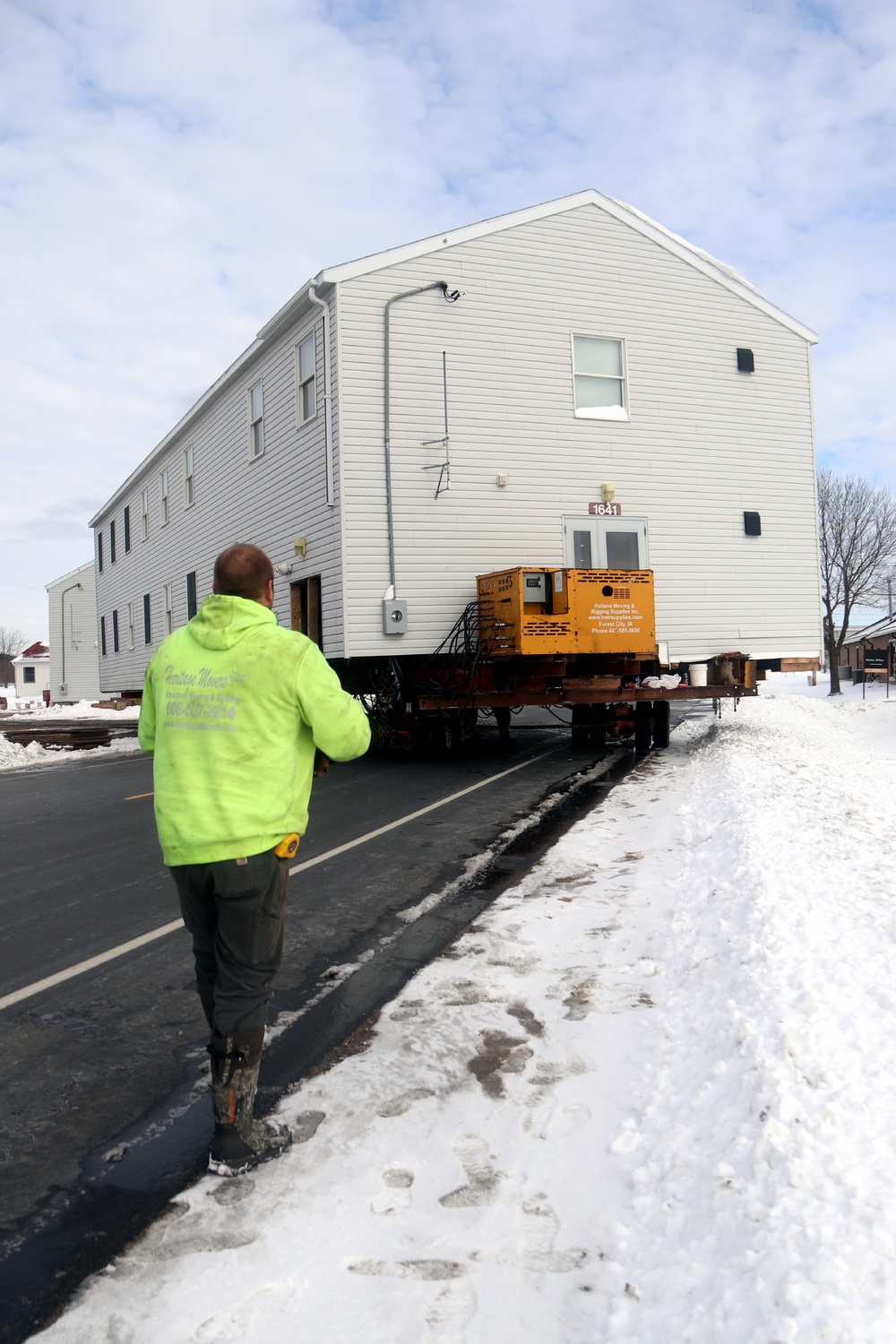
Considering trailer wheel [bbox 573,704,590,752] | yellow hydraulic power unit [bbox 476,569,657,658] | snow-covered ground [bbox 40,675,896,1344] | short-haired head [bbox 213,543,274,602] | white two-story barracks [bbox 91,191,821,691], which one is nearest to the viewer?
snow-covered ground [bbox 40,675,896,1344]

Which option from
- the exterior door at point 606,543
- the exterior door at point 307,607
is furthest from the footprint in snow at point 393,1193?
the exterior door at point 606,543

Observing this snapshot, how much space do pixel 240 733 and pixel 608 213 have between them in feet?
50.6

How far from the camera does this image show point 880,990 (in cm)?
347

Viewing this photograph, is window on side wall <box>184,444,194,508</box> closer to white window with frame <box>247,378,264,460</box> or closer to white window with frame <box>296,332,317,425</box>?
white window with frame <box>247,378,264,460</box>

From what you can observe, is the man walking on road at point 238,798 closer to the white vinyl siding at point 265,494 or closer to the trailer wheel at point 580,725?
the white vinyl siding at point 265,494

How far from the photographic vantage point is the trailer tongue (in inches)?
494

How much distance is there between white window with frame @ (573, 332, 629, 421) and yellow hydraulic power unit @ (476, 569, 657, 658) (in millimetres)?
3791

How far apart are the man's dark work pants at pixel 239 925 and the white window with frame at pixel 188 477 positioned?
2038 cm

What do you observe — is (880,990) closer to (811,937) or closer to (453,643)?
(811,937)

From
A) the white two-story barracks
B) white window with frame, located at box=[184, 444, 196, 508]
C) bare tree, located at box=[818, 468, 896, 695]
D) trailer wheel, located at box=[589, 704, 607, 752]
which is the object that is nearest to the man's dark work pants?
the white two-story barracks

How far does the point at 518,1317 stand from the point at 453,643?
38.7 ft

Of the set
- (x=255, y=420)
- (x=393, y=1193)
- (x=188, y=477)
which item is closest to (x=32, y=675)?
(x=188, y=477)

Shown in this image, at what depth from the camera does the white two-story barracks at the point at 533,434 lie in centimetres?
1398

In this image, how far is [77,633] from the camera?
48.2 m
